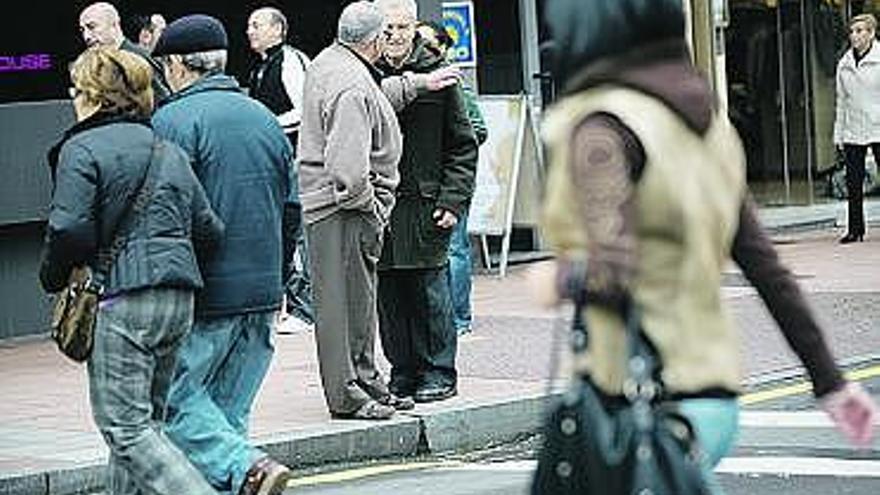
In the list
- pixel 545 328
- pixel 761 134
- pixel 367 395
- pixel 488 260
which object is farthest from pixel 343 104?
pixel 761 134

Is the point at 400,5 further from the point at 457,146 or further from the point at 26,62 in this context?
the point at 26,62

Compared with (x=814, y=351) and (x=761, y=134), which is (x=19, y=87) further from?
(x=814, y=351)

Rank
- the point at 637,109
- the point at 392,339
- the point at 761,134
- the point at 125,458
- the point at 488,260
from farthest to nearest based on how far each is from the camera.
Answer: the point at 761,134, the point at 488,260, the point at 392,339, the point at 125,458, the point at 637,109

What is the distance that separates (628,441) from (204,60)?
453cm

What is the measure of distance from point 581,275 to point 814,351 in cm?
50

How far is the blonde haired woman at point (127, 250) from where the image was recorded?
A: 7398 mm

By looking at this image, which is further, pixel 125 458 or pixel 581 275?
pixel 125 458

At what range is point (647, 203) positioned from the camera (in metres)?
4.12

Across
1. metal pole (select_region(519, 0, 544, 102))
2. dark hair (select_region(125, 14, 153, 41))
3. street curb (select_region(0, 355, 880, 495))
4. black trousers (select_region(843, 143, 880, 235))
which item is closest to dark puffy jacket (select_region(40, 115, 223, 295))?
street curb (select_region(0, 355, 880, 495))

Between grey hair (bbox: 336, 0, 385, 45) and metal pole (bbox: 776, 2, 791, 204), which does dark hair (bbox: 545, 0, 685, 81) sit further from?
metal pole (bbox: 776, 2, 791, 204)

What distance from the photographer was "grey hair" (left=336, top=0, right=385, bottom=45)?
1028cm

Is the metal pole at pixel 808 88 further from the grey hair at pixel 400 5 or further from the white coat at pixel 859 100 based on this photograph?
the grey hair at pixel 400 5

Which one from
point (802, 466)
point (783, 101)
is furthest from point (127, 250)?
point (783, 101)

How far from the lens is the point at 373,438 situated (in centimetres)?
1012
